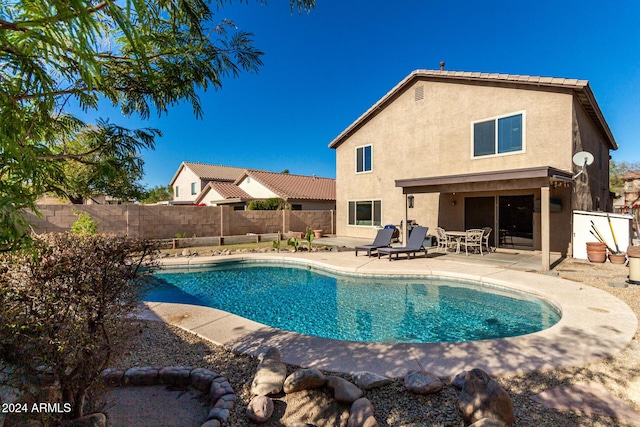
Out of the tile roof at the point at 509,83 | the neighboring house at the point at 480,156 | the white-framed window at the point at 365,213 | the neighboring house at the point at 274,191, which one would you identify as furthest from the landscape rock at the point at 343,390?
the neighboring house at the point at 274,191

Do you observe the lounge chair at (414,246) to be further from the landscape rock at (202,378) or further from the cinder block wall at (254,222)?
the cinder block wall at (254,222)

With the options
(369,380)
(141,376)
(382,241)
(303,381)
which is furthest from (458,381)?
(382,241)

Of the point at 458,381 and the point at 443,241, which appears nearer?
the point at 458,381

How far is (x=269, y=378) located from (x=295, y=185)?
24.7 meters

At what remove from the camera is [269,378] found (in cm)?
333

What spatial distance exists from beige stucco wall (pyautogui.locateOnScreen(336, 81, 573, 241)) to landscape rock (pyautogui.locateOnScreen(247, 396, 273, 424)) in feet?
42.8

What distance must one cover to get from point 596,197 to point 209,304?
59.3 ft

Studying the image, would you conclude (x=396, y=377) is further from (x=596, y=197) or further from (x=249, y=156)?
(x=249, y=156)

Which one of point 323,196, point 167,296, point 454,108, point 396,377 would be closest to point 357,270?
point 167,296

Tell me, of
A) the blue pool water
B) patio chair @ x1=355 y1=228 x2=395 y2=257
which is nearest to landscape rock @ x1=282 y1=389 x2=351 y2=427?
the blue pool water

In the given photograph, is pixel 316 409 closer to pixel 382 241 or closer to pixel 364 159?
pixel 382 241

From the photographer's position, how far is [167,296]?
869 centimetres

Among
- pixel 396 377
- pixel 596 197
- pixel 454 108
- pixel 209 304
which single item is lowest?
pixel 209 304

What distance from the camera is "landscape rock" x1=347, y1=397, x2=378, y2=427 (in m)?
2.64
